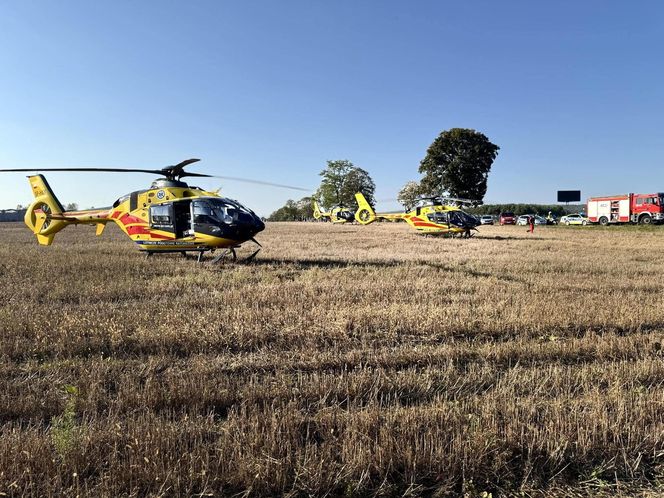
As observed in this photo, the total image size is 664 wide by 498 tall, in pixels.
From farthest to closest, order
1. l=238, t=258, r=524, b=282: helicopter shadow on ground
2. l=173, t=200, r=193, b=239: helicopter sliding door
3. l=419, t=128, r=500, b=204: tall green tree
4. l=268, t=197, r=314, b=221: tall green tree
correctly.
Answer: l=268, t=197, r=314, b=221: tall green tree < l=419, t=128, r=500, b=204: tall green tree < l=173, t=200, r=193, b=239: helicopter sliding door < l=238, t=258, r=524, b=282: helicopter shadow on ground

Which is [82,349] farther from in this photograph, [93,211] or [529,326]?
[93,211]

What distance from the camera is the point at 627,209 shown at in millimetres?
48781

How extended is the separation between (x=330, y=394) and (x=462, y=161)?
65327 millimetres

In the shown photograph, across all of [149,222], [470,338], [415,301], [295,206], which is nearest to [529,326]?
[470,338]

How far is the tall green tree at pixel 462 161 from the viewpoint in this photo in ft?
212

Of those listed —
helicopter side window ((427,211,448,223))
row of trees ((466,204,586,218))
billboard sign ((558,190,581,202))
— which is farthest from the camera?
row of trees ((466,204,586,218))

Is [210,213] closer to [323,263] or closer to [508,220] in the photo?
[323,263]

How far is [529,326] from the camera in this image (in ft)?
22.0

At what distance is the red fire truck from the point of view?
45.7 metres

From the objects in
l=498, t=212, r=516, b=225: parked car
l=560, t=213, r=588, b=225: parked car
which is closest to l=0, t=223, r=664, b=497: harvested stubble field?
l=560, t=213, r=588, b=225: parked car

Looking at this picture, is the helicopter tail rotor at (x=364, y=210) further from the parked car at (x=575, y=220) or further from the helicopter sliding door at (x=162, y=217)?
the helicopter sliding door at (x=162, y=217)

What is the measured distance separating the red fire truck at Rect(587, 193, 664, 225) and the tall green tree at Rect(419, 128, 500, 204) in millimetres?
15436

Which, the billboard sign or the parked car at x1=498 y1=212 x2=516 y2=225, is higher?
the billboard sign

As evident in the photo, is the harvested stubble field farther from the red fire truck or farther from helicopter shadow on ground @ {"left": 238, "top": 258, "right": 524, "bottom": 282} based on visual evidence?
the red fire truck
